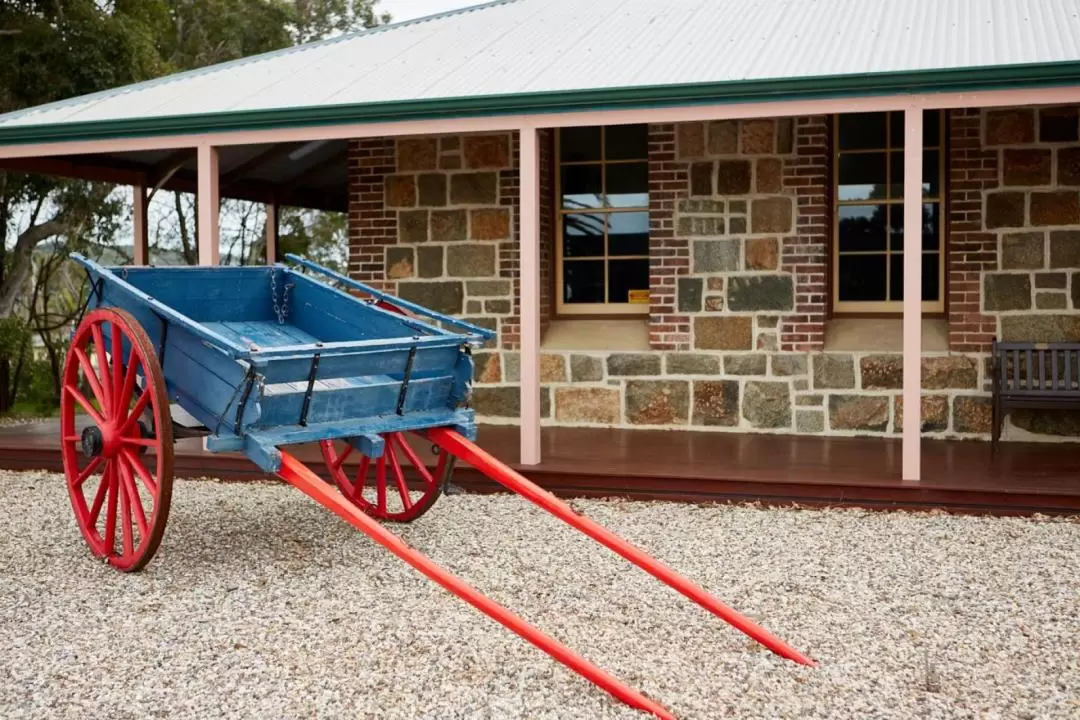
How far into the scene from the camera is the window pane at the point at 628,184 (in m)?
9.74

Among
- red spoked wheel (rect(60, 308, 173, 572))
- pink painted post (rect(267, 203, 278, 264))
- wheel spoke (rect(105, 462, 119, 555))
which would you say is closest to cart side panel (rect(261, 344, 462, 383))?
red spoked wheel (rect(60, 308, 173, 572))

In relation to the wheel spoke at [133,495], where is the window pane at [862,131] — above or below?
above

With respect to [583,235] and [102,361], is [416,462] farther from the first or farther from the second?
[583,235]

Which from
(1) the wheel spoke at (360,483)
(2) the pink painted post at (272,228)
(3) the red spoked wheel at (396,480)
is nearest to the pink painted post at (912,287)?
(3) the red spoked wheel at (396,480)

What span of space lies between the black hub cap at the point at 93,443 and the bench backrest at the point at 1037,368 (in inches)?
214

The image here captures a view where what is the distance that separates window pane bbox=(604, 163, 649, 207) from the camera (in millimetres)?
9742

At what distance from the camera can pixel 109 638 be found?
15.0 ft

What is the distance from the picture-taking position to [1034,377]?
27.7ft

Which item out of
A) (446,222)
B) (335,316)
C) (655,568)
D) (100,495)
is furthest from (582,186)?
(655,568)

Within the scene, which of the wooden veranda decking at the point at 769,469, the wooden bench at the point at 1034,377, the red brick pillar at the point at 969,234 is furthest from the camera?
the red brick pillar at the point at 969,234

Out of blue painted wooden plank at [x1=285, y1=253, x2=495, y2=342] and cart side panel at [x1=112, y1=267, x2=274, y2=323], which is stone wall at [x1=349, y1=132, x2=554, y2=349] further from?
cart side panel at [x1=112, y1=267, x2=274, y2=323]

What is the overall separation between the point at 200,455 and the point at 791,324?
172 inches

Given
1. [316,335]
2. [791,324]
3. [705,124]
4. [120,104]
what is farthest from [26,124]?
[791,324]

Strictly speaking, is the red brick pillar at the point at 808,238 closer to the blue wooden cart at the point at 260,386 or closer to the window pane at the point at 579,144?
the window pane at the point at 579,144
